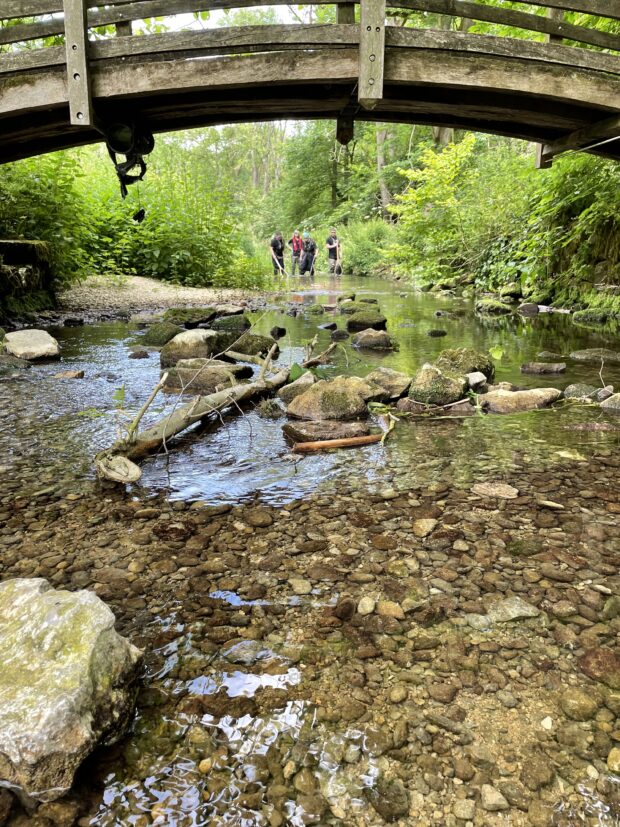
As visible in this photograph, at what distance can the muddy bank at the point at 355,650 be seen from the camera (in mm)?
1387

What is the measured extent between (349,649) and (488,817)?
26.2 inches

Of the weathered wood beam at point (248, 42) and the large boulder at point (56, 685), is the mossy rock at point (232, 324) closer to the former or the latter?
the weathered wood beam at point (248, 42)

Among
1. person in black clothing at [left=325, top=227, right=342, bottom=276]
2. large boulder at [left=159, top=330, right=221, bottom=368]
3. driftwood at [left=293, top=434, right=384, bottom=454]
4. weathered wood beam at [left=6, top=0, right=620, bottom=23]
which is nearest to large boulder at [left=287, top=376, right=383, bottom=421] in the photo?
driftwood at [left=293, top=434, right=384, bottom=454]

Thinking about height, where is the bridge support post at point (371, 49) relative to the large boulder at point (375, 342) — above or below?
above

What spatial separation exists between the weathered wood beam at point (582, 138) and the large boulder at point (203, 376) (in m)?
4.27

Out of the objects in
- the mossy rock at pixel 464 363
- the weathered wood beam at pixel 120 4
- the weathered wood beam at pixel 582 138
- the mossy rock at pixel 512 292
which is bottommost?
the mossy rock at pixel 464 363

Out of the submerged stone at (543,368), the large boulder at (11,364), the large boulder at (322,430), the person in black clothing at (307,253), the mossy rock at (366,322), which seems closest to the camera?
the large boulder at (322,430)

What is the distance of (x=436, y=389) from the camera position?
188 inches

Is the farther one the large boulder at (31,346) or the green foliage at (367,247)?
the green foliage at (367,247)

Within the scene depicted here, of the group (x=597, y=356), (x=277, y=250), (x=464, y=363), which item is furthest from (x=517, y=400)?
(x=277, y=250)

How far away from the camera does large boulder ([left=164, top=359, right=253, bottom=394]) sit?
5273mm

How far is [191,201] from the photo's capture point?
595 inches

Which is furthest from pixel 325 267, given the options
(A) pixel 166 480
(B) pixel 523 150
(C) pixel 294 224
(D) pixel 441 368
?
(A) pixel 166 480

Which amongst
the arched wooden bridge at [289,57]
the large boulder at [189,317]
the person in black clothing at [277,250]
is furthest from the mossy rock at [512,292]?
the person in black clothing at [277,250]
